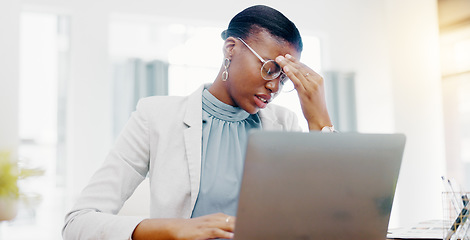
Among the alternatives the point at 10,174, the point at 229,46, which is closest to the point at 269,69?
the point at 229,46

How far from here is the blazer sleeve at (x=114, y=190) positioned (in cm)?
101

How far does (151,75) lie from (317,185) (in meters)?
3.86

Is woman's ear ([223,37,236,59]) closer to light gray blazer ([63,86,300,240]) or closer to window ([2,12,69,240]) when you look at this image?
light gray blazer ([63,86,300,240])

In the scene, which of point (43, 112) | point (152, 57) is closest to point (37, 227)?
point (43, 112)

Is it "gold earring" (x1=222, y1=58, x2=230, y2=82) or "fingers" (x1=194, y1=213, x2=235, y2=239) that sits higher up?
"gold earring" (x1=222, y1=58, x2=230, y2=82)

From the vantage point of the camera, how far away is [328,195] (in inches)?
29.8

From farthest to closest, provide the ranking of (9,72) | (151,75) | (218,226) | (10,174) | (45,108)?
(151,75) < (45,108) < (9,72) < (218,226) < (10,174)

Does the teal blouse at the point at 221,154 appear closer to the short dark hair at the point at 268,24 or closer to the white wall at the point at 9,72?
the short dark hair at the point at 268,24

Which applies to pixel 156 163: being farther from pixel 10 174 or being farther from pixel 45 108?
pixel 45 108

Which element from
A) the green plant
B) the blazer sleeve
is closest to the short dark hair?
the blazer sleeve

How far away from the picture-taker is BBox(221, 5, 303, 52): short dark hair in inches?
49.8

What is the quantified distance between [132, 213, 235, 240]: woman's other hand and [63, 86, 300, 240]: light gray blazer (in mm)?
210

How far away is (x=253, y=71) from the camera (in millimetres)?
1263

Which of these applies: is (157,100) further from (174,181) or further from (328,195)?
(328,195)
